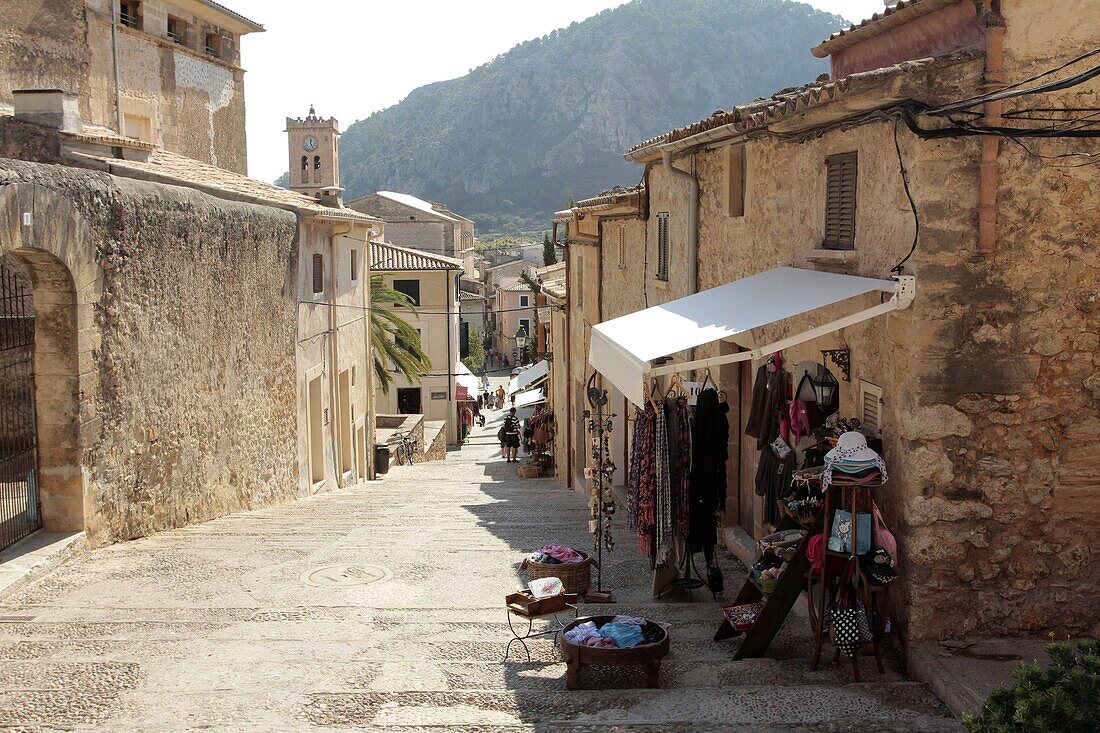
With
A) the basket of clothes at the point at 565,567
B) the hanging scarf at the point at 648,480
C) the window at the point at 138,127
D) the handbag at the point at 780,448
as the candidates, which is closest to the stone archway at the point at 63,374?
the basket of clothes at the point at 565,567

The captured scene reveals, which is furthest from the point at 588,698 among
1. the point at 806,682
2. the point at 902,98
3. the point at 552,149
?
the point at 552,149

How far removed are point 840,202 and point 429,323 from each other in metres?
35.2

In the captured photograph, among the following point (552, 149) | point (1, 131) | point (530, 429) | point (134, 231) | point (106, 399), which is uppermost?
point (552, 149)

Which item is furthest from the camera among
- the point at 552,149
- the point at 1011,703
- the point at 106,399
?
the point at 552,149

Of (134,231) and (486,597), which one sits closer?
(486,597)

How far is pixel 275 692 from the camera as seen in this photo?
6.40 metres

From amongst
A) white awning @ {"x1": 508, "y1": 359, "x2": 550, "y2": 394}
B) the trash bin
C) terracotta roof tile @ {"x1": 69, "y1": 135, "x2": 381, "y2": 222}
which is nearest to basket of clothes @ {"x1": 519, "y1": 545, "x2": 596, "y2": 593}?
terracotta roof tile @ {"x1": 69, "y1": 135, "x2": 381, "y2": 222}

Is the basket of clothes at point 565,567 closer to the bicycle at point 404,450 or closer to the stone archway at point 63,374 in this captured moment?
the stone archway at point 63,374

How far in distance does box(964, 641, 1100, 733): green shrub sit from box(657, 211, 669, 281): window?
9601mm

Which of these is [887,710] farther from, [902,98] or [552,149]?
[552,149]

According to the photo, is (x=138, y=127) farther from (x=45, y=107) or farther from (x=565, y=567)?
(x=565, y=567)

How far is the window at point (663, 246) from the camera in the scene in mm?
14125

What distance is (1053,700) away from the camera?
14.4ft

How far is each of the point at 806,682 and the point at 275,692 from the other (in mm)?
3337
